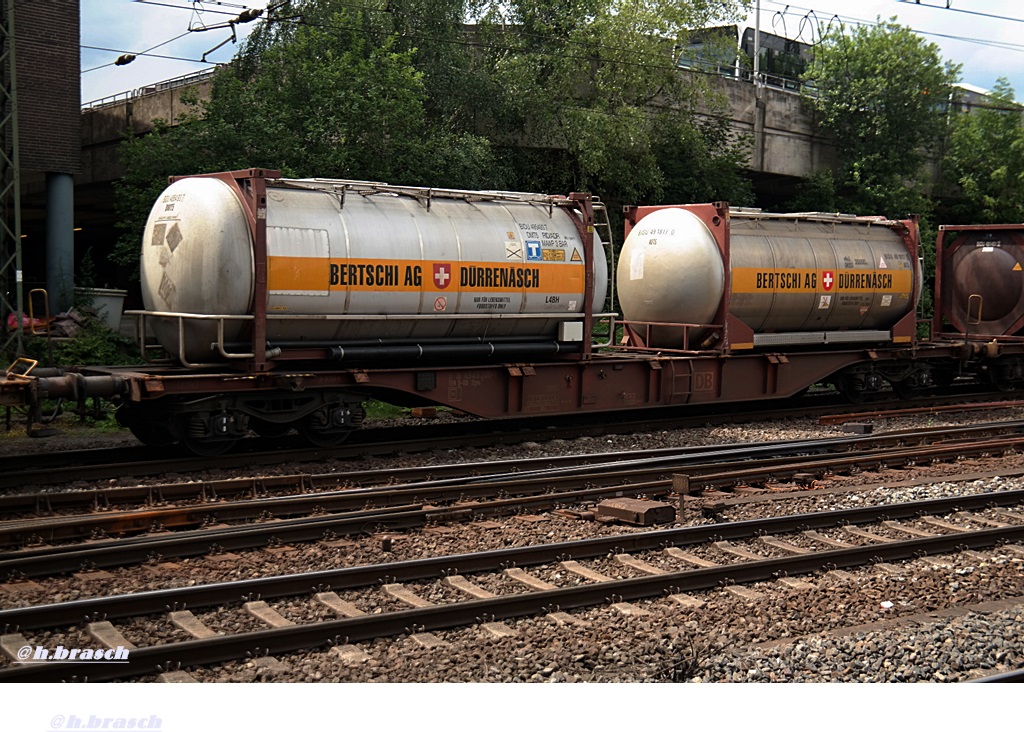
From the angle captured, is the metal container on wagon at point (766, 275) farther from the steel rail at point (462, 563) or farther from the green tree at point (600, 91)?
the green tree at point (600, 91)

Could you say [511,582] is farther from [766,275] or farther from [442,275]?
[766,275]

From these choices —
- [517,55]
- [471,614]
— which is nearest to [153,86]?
[517,55]

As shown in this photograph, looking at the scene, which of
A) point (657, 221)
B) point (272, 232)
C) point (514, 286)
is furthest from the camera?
point (657, 221)

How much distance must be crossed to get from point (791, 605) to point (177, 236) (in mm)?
9198

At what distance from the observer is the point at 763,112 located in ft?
109

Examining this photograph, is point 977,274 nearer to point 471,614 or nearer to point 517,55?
point 517,55

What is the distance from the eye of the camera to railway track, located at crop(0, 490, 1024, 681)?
628cm

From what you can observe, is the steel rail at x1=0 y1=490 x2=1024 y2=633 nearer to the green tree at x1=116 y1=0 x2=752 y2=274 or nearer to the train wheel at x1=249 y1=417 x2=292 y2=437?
the train wheel at x1=249 y1=417 x2=292 y2=437

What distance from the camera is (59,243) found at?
2262 centimetres

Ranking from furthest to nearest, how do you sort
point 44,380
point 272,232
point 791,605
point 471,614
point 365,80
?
point 365,80 < point 272,232 < point 44,380 < point 791,605 < point 471,614

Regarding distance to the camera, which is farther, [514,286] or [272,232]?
[514,286]

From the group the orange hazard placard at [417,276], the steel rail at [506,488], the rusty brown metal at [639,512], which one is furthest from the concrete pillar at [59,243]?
the rusty brown metal at [639,512]

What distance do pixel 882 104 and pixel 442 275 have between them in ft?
82.2

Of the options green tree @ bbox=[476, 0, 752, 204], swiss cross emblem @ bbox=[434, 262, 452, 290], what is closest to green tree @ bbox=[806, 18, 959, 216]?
green tree @ bbox=[476, 0, 752, 204]
